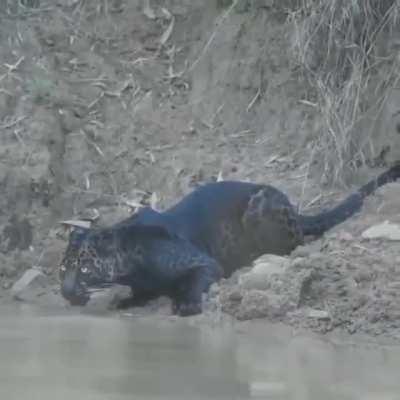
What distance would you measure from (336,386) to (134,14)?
6.00 m

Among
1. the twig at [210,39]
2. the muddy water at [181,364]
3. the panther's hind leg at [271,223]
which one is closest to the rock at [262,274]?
the muddy water at [181,364]

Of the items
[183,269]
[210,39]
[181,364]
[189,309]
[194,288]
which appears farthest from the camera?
[210,39]

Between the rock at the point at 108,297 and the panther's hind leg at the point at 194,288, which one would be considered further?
the rock at the point at 108,297

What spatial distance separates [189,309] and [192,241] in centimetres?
90

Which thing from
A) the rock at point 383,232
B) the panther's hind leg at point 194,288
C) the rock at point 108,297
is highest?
the rock at point 383,232

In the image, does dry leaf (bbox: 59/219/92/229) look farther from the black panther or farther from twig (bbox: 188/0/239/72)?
twig (bbox: 188/0/239/72)

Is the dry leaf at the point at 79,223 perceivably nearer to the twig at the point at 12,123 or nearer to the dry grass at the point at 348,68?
the twig at the point at 12,123

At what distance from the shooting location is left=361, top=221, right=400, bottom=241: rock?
7.04 m

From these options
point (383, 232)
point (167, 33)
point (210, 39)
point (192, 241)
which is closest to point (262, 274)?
point (383, 232)

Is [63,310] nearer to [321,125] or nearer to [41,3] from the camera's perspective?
[321,125]

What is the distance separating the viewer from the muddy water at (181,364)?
14.6ft

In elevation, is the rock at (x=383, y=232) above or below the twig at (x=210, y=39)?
below

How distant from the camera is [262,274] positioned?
22.3 feet

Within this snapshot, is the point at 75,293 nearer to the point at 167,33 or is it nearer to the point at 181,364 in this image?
the point at 181,364
